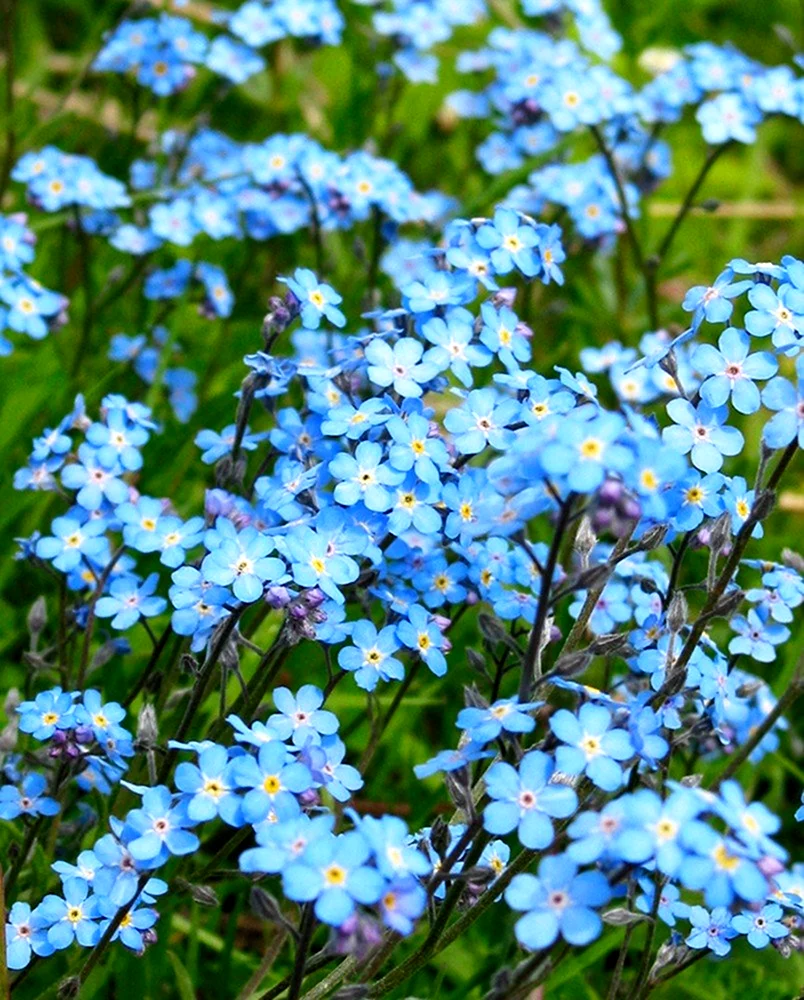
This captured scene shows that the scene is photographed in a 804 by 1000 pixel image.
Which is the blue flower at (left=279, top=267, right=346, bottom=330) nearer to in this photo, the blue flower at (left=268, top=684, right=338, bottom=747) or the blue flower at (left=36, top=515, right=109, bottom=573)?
the blue flower at (left=36, top=515, right=109, bottom=573)

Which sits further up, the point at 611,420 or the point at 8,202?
the point at 611,420

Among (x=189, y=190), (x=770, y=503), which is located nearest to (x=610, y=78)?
(x=189, y=190)

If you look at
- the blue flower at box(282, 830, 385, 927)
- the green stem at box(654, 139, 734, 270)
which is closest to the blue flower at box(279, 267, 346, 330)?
the blue flower at box(282, 830, 385, 927)

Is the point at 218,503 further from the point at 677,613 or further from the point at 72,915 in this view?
the point at 677,613

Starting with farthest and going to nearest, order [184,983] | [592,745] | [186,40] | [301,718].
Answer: [186,40]
[184,983]
[301,718]
[592,745]

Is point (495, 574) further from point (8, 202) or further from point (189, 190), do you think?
point (8, 202)

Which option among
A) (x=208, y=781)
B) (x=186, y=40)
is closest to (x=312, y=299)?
(x=208, y=781)

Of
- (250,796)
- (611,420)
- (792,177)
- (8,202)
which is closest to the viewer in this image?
(611,420)
